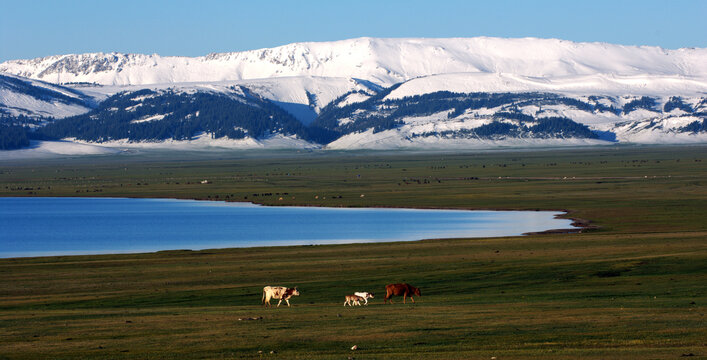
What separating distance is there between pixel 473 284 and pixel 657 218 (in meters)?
41.6

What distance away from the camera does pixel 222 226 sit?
263ft

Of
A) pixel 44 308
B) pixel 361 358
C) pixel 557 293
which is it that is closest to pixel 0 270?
pixel 44 308

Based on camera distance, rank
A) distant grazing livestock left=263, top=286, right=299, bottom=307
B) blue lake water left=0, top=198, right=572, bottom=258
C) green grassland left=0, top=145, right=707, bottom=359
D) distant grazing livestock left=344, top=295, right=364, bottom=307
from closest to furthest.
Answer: green grassland left=0, top=145, right=707, bottom=359 < distant grazing livestock left=344, top=295, right=364, bottom=307 < distant grazing livestock left=263, top=286, right=299, bottom=307 < blue lake water left=0, top=198, right=572, bottom=258

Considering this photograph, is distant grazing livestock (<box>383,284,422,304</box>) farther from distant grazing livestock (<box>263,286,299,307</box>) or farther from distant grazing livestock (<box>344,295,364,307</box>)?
distant grazing livestock (<box>263,286,299,307</box>)

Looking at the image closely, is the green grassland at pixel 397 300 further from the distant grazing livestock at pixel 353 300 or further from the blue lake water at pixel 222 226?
the blue lake water at pixel 222 226

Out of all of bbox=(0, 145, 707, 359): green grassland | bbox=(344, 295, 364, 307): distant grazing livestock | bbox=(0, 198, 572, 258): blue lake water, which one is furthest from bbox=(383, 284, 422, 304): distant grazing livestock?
bbox=(0, 198, 572, 258): blue lake water

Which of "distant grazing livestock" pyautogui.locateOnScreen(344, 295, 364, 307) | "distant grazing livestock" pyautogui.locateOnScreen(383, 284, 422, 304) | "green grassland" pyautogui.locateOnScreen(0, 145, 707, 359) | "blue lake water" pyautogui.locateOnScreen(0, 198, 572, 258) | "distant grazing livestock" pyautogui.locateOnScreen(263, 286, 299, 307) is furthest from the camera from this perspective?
"blue lake water" pyautogui.locateOnScreen(0, 198, 572, 258)

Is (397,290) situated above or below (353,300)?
above

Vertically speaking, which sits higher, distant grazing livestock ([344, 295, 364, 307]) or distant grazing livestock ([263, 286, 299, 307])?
distant grazing livestock ([263, 286, 299, 307])

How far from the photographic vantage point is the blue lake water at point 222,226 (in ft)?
218

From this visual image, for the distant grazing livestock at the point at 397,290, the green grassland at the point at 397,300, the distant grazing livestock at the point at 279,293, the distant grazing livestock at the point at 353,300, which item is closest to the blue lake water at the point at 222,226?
the green grassland at the point at 397,300

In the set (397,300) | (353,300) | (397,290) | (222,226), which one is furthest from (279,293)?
(222,226)

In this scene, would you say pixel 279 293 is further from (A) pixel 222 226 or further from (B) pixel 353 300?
(A) pixel 222 226

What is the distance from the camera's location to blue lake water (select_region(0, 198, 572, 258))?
218 ft
